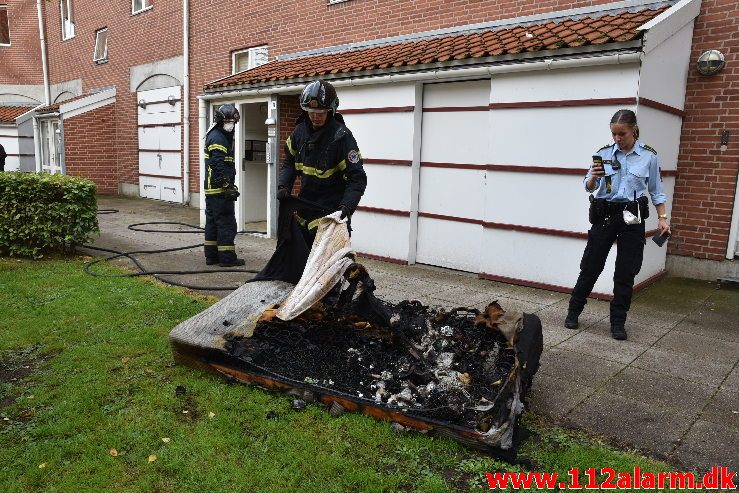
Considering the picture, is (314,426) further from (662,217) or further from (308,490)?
(662,217)

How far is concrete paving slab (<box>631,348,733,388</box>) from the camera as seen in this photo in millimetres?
4168

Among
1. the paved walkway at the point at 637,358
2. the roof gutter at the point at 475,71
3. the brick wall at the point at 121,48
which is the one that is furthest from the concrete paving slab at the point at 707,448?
the brick wall at the point at 121,48

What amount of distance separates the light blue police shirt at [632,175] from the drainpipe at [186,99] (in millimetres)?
11975

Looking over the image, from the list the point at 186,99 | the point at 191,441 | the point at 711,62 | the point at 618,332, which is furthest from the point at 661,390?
the point at 186,99

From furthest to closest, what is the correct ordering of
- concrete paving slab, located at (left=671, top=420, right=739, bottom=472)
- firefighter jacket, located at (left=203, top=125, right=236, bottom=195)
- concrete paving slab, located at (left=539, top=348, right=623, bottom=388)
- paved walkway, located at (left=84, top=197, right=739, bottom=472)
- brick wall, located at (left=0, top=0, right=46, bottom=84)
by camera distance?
brick wall, located at (left=0, top=0, right=46, bottom=84)
firefighter jacket, located at (left=203, top=125, right=236, bottom=195)
concrete paving slab, located at (left=539, top=348, right=623, bottom=388)
paved walkway, located at (left=84, top=197, right=739, bottom=472)
concrete paving slab, located at (left=671, top=420, right=739, bottom=472)

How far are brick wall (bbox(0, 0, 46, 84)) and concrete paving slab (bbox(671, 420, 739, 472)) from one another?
24.8 metres

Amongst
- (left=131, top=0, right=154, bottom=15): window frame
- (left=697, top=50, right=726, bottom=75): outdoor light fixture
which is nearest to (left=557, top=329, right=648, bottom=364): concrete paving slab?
(left=697, top=50, right=726, bottom=75): outdoor light fixture

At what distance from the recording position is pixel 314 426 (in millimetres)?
3287

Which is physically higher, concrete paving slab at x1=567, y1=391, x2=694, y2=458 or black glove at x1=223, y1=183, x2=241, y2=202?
black glove at x1=223, y1=183, x2=241, y2=202

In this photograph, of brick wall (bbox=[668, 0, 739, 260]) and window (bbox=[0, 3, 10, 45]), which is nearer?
brick wall (bbox=[668, 0, 739, 260])

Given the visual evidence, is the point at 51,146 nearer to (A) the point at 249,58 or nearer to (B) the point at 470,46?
(A) the point at 249,58

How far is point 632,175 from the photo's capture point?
16.0 ft

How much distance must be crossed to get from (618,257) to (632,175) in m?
0.74

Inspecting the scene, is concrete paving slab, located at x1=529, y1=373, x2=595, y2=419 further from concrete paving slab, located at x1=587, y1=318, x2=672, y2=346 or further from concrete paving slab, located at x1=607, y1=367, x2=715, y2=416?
concrete paving slab, located at x1=587, y1=318, x2=672, y2=346
